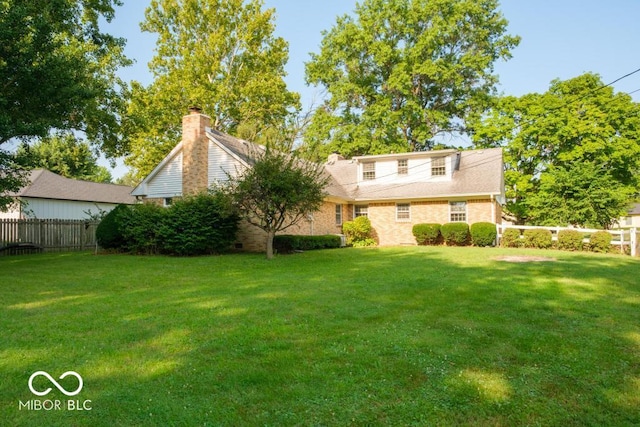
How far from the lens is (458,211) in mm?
22359

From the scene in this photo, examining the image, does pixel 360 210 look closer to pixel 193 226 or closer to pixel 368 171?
pixel 368 171

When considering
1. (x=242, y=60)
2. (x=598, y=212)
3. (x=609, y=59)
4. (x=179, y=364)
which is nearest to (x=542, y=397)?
(x=179, y=364)

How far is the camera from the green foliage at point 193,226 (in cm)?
1628

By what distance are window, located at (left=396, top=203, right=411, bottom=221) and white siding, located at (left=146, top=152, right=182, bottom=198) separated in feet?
38.7

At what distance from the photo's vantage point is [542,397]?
3.55 metres

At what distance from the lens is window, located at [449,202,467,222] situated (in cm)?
2221

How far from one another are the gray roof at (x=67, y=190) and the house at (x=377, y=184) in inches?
317

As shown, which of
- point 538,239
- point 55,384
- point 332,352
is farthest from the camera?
point 538,239

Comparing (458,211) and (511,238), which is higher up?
(458,211)

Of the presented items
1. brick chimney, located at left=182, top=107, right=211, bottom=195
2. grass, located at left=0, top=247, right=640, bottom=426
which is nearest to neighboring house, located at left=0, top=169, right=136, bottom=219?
brick chimney, located at left=182, top=107, right=211, bottom=195

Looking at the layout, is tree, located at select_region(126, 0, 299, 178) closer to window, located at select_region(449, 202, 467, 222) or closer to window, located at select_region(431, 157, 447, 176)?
window, located at select_region(431, 157, 447, 176)

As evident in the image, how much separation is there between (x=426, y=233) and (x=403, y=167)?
474 cm

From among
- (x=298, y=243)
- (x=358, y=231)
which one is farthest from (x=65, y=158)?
(x=298, y=243)

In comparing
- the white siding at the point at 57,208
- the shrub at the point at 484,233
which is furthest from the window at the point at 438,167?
the white siding at the point at 57,208
